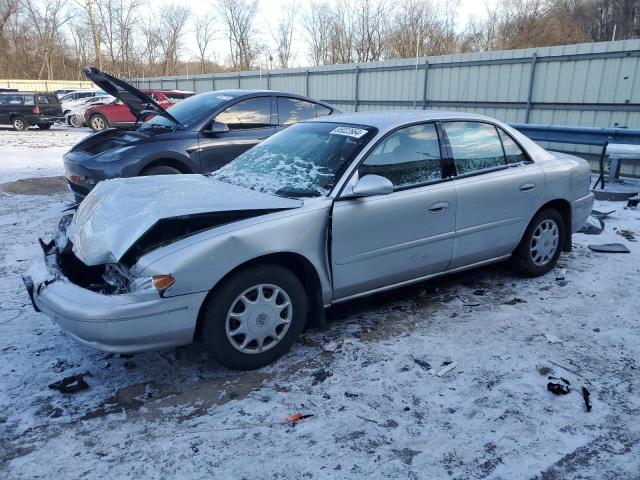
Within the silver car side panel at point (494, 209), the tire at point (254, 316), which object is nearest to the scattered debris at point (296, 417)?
the tire at point (254, 316)

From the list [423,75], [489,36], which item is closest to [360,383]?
[423,75]

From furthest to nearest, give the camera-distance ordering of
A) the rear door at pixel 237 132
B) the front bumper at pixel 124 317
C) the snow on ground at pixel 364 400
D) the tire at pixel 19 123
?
the tire at pixel 19 123
the rear door at pixel 237 132
the front bumper at pixel 124 317
the snow on ground at pixel 364 400

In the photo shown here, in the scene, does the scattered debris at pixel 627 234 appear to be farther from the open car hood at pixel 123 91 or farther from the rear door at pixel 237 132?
the open car hood at pixel 123 91

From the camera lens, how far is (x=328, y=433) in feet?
8.93

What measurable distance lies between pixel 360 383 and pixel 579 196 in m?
3.22

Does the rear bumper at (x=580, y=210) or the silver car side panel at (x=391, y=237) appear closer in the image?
the silver car side panel at (x=391, y=237)

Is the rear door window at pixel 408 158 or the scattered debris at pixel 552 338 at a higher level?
the rear door window at pixel 408 158

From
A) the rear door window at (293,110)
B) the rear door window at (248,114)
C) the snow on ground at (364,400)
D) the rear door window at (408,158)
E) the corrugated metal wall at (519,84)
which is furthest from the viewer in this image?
the corrugated metal wall at (519,84)

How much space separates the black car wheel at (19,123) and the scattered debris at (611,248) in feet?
72.2

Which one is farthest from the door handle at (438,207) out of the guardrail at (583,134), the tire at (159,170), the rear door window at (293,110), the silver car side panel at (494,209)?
the guardrail at (583,134)

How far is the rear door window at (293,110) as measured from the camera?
7.36 metres

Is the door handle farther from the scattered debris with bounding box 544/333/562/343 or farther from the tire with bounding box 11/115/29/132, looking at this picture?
the tire with bounding box 11/115/29/132

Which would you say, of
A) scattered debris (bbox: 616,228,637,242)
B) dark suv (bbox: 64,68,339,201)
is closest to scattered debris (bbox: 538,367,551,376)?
scattered debris (bbox: 616,228,637,242)

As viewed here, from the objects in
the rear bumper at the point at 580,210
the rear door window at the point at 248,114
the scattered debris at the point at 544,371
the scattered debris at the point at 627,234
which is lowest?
the scattered debris at the point at 544,371
